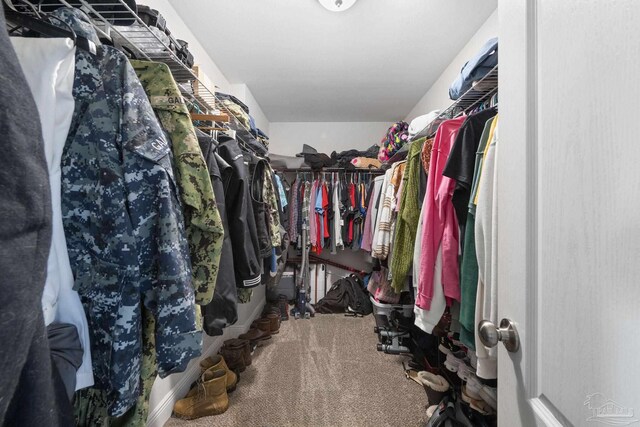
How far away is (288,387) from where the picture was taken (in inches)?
61.6

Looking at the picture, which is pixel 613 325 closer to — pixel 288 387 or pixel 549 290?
pixel 549 290

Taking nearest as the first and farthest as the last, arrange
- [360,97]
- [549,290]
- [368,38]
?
[549,290]
[368,38]
[360,97]

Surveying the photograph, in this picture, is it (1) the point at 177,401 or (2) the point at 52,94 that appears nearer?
(2) the point at 52,94

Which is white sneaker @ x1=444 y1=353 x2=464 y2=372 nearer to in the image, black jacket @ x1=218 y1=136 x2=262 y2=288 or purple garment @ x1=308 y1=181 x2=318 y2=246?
black jacket @ x1=218 y1=136 x2=262 y2=288

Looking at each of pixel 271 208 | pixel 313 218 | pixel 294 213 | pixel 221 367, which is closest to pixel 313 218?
pixel 313 218

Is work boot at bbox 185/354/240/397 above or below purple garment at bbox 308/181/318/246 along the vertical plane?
below

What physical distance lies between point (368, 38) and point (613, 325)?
6.47 feet

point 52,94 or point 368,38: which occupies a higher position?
point 368,38

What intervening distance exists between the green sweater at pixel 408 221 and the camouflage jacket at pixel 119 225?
1.12m

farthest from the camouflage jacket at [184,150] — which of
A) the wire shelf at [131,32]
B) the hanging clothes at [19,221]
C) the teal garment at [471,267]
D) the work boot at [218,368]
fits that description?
the work boot at [218,368]

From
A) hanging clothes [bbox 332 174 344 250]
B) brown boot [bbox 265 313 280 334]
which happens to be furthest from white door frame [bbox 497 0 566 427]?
hanging clothes [bbox 332 174 344 250]

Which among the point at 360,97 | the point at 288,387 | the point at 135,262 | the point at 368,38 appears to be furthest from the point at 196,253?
the point at 360,97

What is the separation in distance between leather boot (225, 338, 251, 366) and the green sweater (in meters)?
1.22

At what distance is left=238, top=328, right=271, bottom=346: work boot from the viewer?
2041 millimetres
